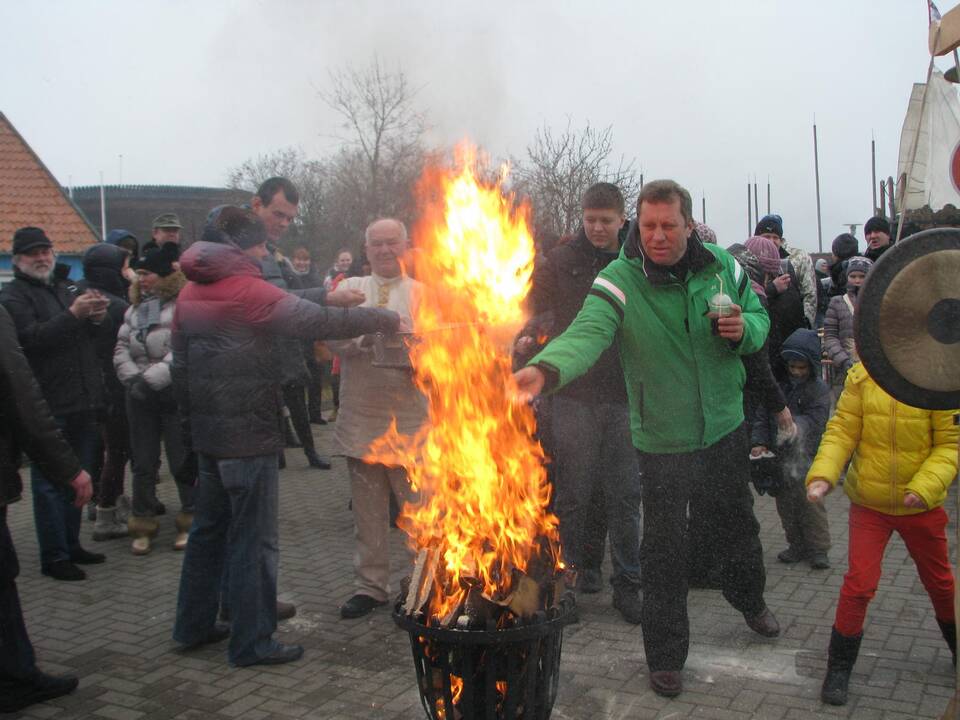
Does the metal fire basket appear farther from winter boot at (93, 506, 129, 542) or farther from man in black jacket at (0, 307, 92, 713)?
winter boot at (93, 506, 129, 542)

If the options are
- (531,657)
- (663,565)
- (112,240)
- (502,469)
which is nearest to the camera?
(531,657)

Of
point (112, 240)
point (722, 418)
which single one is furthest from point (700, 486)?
point (112, 240)

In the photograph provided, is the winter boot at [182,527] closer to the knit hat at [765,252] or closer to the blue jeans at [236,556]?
the blue jeans at [236,556]

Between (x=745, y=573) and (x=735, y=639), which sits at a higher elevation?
(x=745, y=573)

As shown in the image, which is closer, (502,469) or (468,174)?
(502,469)

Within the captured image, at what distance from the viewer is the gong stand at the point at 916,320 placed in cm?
339

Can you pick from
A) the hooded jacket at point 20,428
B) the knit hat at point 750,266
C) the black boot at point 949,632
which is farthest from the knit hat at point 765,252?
the hooded jacket at point 20,428

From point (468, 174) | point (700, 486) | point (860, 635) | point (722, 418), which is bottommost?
point (860, 635)

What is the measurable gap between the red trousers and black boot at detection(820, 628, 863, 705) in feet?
0.12

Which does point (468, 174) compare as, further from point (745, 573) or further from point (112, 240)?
point (112, 240)

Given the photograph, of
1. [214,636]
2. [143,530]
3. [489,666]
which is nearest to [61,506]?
[143,530]

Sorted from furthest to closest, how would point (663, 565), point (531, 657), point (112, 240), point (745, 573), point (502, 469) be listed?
1. point (112, 240)
2. point (745, 573)
3. point (663, 565)
4. point (502, 469)
5. point (531, 657)

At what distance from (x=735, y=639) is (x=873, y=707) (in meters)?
0.94

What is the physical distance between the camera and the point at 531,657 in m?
3.24
